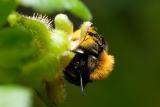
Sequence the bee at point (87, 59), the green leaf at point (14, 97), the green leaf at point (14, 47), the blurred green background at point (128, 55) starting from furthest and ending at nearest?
1. the blurred green background at point (128, 55)
2. the bee at point (87, 59)
3. the green leaf at point (14, 47)
4. the green leaf at point (14, 97)

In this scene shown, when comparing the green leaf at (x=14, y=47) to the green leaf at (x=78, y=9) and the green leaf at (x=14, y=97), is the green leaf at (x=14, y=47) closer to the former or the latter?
the green leaf at (x=14, y=97)

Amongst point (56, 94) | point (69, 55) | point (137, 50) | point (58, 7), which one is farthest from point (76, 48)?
point (137, 50)

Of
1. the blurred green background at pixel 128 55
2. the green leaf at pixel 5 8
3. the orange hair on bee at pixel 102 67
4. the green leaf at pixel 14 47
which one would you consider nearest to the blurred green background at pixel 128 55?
the blurred green background at pixel 128 55

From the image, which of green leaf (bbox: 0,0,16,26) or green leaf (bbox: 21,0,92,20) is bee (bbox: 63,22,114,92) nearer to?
green leaf (bbox: 21,0,92,20)

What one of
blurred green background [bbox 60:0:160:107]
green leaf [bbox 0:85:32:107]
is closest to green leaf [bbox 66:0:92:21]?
green leaf [bbox 0:85:32:107]

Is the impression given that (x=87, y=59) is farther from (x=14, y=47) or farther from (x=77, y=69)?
(x=14, y=47)

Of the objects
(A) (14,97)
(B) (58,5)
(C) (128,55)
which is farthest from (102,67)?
(C) (128,55)

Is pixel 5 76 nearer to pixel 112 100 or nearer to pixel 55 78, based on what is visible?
pixel 55 78
